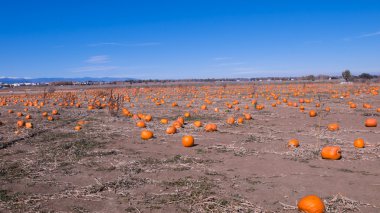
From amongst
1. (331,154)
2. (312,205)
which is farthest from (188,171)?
(331,154)

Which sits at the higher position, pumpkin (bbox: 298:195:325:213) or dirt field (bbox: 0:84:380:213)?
pumpkin (bbox: 298:195:325:213)

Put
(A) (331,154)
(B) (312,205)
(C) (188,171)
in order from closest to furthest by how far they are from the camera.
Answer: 1. (B) (312,205)
2. (C) (188,171)
3. (A) (331,154)

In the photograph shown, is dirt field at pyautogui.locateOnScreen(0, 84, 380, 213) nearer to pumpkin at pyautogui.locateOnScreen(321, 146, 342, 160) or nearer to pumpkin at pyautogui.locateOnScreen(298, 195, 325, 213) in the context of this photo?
pumpkin at pyautogui.locateOnScreen(321, 146, 342, 160)

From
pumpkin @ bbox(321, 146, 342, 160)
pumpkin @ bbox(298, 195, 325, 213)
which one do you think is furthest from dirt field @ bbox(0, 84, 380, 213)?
pumpkin @ bbox(298, 195, 325, 213)

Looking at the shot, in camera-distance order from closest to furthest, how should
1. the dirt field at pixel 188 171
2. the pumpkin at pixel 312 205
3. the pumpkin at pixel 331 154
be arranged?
1. the pumpkin at pixel 312 205
2. the dirt field at pixel 188 171
3. the pumpkin at pixel 331 154

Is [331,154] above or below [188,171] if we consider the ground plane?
above

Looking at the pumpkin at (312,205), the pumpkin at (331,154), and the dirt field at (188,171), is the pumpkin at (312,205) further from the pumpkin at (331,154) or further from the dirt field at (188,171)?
the pumpkin at (331,154)

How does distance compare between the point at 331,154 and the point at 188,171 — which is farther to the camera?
the point at 331,154

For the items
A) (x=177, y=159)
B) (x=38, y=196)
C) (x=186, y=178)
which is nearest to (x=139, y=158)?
(x=177, y=159)

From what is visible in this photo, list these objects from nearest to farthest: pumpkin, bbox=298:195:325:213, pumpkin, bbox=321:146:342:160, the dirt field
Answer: pumpkin, bbox=298:195:325:213
the dirt field
pumpkin, bbox=321:146:342:160

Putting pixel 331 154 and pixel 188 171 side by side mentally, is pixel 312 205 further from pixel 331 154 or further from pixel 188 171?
pixel 331 154

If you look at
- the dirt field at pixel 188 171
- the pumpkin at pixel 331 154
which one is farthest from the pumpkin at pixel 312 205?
the pumpkin at pixel 331 154

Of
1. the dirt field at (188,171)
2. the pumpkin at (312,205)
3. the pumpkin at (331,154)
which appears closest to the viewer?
the pumpkin at (312,205)

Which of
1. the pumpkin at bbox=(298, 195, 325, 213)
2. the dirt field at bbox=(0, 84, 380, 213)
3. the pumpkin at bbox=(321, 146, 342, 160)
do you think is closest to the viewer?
the pumpkin at bbox=(298, 195, 325, 213)
